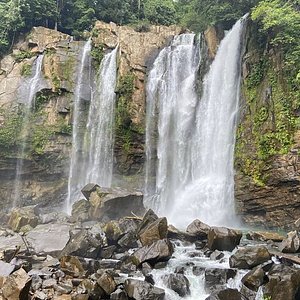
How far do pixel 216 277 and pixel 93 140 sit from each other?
59.8 feet

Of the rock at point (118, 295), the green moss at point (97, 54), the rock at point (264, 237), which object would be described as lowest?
the rock at point (118, 295)

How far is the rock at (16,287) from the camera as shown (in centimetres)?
984

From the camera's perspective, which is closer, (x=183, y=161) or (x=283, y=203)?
(x=283, y=203)

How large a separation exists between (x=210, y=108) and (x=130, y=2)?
19499 mm

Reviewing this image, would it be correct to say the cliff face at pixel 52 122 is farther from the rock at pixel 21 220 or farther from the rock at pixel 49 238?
the rock at pixel 49 238

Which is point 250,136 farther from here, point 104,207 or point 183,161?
point 104,207

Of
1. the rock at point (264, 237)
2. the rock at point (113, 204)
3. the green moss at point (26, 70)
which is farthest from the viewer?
the green moss at point (26, 70)

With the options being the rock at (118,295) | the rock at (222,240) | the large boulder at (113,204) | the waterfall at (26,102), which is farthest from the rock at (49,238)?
the waterfall at (26,102)

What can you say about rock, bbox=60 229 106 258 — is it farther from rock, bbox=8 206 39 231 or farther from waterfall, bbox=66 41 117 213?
waterfall, bbox=66 41 117 213

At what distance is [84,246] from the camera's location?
1406 centimetres

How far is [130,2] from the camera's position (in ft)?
126

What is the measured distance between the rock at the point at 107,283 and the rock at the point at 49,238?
15.4 ft

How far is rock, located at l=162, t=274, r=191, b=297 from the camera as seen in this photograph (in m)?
11.1

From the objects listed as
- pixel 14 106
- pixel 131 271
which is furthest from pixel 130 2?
pixel 131 271
